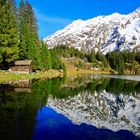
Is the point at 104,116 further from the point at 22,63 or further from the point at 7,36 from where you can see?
the point at 22,63

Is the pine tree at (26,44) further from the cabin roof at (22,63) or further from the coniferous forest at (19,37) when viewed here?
the cabin roof at (22,63)

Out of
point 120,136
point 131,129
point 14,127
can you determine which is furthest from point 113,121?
point 14,127

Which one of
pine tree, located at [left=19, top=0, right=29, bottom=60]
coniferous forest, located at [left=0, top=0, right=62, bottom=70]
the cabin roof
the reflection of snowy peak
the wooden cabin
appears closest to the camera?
the reflection of snowy peak

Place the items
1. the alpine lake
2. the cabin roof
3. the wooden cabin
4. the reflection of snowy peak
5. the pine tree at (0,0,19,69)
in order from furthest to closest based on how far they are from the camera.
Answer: the cabin roof
the wooden cabin
the pine tree at (0,0,19,69)
the reflection of snowy peak
the alpine lake

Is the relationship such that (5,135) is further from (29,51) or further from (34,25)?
(34,25)

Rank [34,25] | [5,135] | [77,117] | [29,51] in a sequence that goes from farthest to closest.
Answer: [34,25], [29,51], [77,117], [5,135]

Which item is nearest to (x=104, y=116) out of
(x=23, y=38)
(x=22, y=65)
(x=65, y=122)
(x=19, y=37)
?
(x=65, y=122)

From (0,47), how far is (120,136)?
61342mm

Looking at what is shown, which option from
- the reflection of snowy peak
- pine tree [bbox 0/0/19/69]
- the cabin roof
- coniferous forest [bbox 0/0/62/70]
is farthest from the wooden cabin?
the reflection of snowy peak

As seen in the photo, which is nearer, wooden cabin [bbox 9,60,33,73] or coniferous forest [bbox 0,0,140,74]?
coniferous forest [bbox 0,0,140,74]

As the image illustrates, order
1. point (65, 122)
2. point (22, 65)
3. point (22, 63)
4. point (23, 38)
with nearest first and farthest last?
point (65, 122)
point (22, 63)
point (22, 65)
point (23, 38)

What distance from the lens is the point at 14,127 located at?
2073cm

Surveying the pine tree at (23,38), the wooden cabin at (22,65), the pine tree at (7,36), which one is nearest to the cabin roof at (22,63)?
the wooden cabin at (22,65)

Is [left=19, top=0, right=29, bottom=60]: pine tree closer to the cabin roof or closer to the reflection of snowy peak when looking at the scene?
the cabin roof
